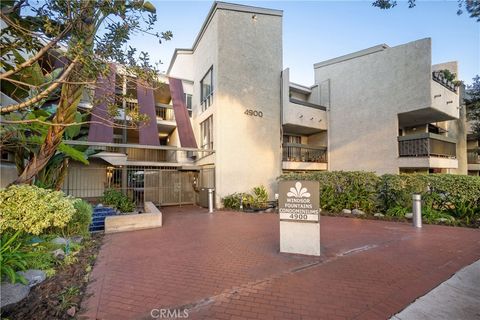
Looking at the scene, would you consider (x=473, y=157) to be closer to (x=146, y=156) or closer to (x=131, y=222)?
(x=146, y=156)

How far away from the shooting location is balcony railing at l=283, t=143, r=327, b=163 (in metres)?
17.7

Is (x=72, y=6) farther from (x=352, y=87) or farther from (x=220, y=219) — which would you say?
(x=352, y=87)

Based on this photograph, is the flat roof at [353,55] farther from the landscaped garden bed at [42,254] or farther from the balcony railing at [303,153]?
the landscaped garden bed at [42,254]

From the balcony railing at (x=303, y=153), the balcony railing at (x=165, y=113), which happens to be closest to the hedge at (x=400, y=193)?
the balcony railing at (x=303, y=153)

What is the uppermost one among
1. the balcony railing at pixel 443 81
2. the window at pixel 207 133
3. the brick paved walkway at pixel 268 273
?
the balcony railing at pixel 443 81

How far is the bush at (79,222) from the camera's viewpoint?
7.38 m

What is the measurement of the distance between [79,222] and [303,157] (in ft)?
48.1

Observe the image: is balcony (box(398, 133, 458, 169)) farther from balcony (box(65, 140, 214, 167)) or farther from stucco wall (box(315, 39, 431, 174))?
balcony (box(65, 140, 214, 167))

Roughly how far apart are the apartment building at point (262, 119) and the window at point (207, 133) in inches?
2.7

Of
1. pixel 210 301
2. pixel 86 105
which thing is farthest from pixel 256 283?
pixel 86 105

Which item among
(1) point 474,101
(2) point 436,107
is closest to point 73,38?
(2) point 436,107

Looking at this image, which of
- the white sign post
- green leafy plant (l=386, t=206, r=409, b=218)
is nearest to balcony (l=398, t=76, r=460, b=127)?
green leafy plant (l=386, t=206, r=409, b=218)

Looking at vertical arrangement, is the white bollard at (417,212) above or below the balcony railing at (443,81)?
below

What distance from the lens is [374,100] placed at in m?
16.4
